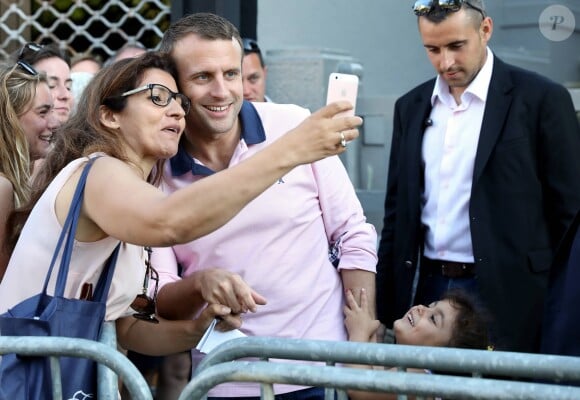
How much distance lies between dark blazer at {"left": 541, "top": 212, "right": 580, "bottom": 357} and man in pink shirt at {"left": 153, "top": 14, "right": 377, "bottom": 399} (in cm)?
76

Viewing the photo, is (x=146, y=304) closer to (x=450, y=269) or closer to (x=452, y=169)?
(x=450, y=269)

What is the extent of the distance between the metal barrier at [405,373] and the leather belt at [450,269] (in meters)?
1.89

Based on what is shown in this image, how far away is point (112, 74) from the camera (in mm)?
2984

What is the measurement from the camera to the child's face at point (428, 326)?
3.48 m

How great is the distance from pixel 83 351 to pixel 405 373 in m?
0.80

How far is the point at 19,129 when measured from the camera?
3668mm

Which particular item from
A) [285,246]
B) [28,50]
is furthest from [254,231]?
[28,50]

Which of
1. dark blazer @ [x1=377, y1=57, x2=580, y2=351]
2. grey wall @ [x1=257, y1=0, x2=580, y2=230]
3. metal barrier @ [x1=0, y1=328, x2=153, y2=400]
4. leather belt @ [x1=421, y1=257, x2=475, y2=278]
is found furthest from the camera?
grey wall @ [x1=257, y1=0, x2=580, y2=230]

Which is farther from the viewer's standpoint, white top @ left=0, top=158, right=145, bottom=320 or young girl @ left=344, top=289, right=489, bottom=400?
young girl @ left=344, top=289, right=489, bottom=400

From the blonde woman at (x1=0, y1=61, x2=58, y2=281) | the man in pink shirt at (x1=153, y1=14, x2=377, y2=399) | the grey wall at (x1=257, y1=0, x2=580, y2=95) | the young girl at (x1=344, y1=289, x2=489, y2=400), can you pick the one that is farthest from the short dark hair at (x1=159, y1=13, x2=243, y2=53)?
the grey wall at (x1=257, y1=0, x2=580, y2=95)

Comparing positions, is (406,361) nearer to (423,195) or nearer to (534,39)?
(423,195)

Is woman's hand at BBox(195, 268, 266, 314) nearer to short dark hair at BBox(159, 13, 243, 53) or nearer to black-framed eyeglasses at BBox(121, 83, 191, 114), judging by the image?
black-framed eyeglasses at BBox(121, 83, 191, 114)

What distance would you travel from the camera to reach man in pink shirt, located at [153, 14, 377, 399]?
10.7 feet

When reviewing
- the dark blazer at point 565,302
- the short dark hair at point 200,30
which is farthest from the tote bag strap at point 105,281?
the dark blazer at point 565,302
